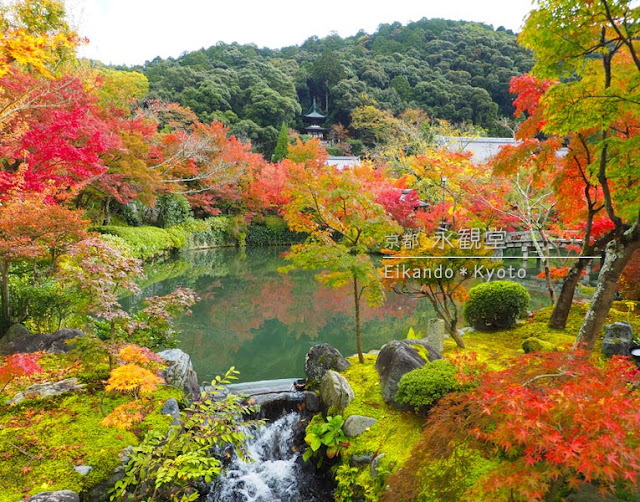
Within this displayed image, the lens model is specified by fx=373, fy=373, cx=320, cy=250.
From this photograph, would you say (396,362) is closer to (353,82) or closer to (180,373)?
(180,373)

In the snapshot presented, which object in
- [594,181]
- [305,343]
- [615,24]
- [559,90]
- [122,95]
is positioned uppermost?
[122,95]

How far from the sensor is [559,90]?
10.7 ft

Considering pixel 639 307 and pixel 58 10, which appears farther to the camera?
pixel 58 10

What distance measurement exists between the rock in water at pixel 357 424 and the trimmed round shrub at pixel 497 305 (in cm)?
334

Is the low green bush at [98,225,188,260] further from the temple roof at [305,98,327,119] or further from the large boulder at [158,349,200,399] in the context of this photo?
the temple roof at [305,98,327,119]

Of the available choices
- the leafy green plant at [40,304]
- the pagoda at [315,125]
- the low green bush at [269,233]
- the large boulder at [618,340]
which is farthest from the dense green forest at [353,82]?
the large boulder at [618,340]

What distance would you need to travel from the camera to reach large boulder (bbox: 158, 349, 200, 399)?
398cm

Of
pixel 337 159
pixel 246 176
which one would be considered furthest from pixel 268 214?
pixel 337 159

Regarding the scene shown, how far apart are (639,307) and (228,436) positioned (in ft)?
22.8

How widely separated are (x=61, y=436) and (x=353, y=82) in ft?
118

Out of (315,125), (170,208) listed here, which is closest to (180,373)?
(170,208)

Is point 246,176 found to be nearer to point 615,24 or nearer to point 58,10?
point 58,10

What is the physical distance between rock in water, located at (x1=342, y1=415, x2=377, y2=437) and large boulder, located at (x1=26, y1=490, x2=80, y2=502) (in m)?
2.14

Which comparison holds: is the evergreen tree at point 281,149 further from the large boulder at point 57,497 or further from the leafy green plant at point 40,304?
the large boulder at point 57,497
